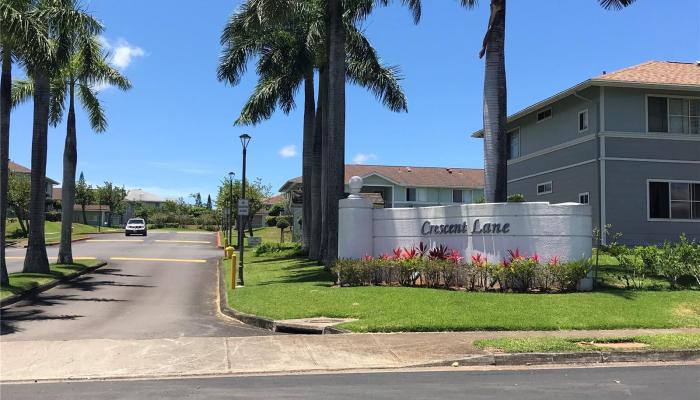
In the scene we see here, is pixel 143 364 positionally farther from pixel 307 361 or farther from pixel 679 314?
pixel 679 314

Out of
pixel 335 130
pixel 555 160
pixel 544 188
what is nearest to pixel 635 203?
pixel 555 160

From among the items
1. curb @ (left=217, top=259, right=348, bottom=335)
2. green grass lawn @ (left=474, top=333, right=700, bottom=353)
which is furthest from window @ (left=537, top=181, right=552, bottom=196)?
curb @ (left=217, top=259, right=348, bottom=335)

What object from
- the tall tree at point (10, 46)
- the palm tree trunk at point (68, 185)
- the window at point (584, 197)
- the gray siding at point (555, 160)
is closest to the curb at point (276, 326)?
the tall tree at point (10, 46)

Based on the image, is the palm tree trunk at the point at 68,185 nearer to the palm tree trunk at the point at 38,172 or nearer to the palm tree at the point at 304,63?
the palm tree trunk at the point at 38,172

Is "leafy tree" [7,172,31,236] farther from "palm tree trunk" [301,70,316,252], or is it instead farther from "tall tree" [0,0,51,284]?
"tall tree" [0,0,51,284]

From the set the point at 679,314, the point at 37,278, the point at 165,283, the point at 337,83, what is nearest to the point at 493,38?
the point at 337,83

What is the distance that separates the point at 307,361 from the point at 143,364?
242 cm

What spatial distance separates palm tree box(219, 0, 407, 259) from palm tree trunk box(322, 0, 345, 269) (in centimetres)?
350

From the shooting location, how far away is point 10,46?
1608cm

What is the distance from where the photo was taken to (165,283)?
21.2 m

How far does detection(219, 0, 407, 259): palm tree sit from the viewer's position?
83.3 ft

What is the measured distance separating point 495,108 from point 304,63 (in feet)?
42.1

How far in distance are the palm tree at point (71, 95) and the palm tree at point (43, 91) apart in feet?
8.76

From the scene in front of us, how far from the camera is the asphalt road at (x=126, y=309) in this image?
38.2ft
